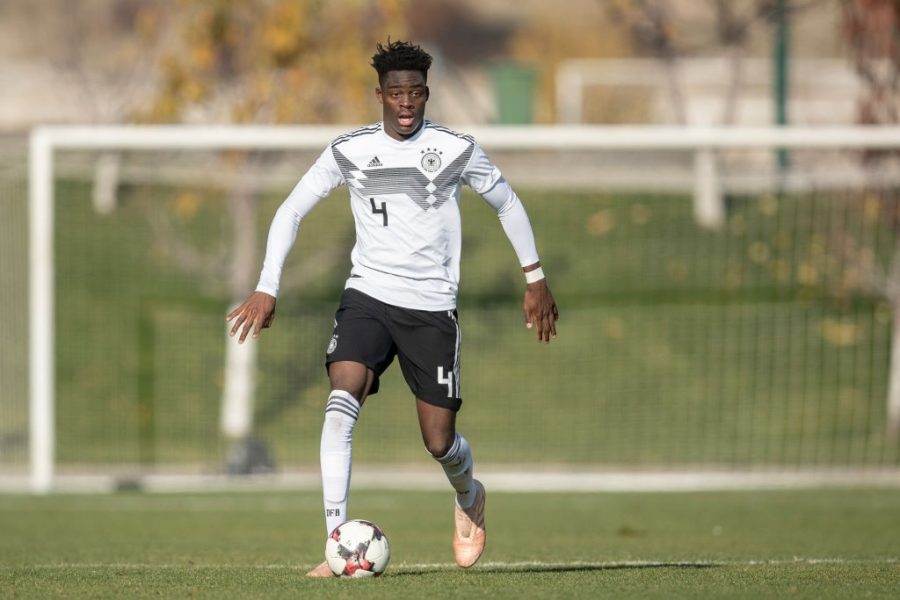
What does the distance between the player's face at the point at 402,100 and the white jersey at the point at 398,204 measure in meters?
0.06

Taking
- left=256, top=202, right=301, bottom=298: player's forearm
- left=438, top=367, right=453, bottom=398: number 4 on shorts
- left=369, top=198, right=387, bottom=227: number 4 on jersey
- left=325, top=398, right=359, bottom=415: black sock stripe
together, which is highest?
left=369, top=198, right=387, bottom=227: number 4 on jersey

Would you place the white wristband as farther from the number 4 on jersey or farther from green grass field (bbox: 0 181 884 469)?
green grass field (bbox: 0 181 884 469)

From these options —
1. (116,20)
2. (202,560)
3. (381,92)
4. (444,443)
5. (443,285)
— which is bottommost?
(202,560)

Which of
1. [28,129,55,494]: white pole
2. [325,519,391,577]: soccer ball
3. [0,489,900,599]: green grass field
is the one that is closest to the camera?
[0,489,900,599]: green grass field

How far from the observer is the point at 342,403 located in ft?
22.7

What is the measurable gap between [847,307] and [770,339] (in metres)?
0.93

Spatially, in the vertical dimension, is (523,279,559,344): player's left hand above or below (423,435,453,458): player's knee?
above

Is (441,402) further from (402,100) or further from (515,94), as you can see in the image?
(515,94)

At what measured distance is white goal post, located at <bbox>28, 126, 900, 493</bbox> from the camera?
13.6 metres

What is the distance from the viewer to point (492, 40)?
4209cm

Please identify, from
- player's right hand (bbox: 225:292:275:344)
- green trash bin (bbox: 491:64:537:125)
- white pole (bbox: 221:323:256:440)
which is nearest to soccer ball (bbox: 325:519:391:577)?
player's right hand (bbox: 225:292:275:344)

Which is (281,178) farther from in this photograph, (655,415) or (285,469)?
(655,415)

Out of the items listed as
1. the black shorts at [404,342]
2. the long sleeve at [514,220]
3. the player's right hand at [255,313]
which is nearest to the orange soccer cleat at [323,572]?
the black shorts at [404,342]

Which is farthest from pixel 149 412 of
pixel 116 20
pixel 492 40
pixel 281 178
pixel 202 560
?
pixel 492 40
